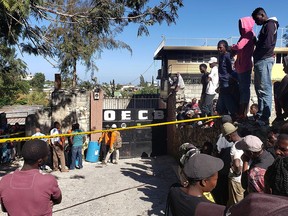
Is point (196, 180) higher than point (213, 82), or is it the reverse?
point (213, 82)

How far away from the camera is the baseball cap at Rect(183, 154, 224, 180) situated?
90.4 inches

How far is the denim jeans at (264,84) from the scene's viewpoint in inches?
201

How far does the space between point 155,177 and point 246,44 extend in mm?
6114

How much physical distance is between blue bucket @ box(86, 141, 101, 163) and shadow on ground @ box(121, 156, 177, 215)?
1.47 metres

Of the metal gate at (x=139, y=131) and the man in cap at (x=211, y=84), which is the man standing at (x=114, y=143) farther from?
the man in cap at (x=211, y=84)

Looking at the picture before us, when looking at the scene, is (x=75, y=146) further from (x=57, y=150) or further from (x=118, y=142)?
(x=118, y=142)

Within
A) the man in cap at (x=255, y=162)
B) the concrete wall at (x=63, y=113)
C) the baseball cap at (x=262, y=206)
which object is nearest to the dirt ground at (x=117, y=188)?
the concrete wall at (x=63, y=113)

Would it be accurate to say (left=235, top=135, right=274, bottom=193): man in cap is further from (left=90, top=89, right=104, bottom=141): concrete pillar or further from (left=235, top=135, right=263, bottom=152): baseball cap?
(left=90, top=89, right=104, bottom=141): concrete pillar

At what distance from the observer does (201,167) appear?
2.32 m

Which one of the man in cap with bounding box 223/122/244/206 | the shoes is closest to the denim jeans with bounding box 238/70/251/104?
the shoes

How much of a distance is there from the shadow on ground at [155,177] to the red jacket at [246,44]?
370 centimetres

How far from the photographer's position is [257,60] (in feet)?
17.1

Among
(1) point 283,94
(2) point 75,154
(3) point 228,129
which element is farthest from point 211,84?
(2) point 75,154

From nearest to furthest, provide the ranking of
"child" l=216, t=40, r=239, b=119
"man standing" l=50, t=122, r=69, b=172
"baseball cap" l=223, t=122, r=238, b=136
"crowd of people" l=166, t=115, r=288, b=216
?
"crowd of people" l=166, t=115, r=288, b=216
"baseball cap" l=223, t=122, r=238, b=136
"child" l=216, t=40, r=239, b=119
"man standing" l=50, t=122, r=69, b=172
